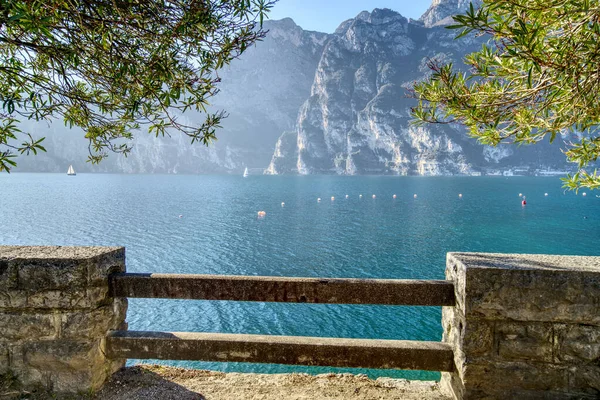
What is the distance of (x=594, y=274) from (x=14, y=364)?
233 inches

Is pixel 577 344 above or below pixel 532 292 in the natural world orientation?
below

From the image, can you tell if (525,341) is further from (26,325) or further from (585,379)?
(26,325)

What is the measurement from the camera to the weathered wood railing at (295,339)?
345cm

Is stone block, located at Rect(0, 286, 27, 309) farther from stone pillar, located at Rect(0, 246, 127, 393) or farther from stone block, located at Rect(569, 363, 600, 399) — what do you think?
stone block, located at Rect(569, 363, 600, 399)

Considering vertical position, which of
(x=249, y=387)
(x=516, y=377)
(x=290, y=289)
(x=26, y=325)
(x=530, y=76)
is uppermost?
(x=530, y=76)

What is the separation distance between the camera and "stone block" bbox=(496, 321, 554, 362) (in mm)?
3113

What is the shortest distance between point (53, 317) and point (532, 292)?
15.9ft

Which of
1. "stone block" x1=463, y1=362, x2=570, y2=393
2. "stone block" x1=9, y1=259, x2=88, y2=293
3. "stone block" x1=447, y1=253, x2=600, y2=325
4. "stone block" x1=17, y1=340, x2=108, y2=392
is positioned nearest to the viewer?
"stone block" x1=447, y1=253, x2=600, y2=325

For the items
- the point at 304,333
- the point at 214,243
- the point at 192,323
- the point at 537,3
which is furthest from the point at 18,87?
the point at 214,243

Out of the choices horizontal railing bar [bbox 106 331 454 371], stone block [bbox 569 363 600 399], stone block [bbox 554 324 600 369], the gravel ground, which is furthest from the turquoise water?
stone block [bbox 554 324 600 369]

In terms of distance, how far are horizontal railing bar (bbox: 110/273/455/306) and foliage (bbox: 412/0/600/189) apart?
2.34 m

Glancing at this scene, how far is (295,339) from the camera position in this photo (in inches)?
141

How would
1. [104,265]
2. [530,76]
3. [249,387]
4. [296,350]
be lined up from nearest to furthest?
[530,76] < [296,350] < [104,265] < [249,387]

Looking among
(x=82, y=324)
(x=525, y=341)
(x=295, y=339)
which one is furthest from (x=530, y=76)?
(x=82, y=324)
